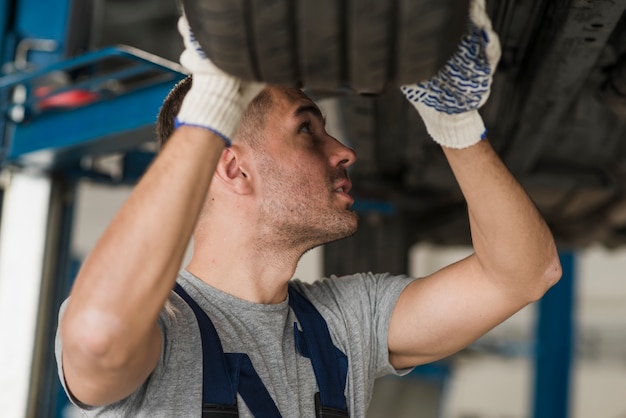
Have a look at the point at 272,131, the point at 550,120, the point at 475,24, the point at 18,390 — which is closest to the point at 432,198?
the point at 550,120

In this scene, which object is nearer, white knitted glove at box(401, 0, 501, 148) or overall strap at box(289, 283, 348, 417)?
white knitted glove at box(401, 0, 501, 148)

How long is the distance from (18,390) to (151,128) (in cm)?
90

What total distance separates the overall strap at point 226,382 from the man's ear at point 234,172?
0.63ft

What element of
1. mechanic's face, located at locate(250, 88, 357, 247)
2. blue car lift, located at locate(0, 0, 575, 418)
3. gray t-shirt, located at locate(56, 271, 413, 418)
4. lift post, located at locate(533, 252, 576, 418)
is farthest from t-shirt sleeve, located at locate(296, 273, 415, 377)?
lift post, located at locate(533, 252, 576, 418)

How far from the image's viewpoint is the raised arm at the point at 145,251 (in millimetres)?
801

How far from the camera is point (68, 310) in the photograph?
0.82m

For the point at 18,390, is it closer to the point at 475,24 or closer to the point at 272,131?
the point at 272,131

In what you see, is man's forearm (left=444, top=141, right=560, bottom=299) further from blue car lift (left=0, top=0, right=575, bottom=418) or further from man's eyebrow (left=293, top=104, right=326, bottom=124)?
blue car lift (left=0, top=0, right=575, bottom=418)

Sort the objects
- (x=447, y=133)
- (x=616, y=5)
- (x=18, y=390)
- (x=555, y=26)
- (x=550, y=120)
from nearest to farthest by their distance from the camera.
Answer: (x=447, y=133)
(x=616, y=5)
(x=555, y=26)
(x=550, y=120)
(x=18, y=390)

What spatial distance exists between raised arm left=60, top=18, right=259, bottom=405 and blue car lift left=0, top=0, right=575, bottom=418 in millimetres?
932

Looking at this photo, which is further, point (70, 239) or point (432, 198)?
point (432, 198)

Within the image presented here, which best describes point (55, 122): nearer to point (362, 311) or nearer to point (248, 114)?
point (248, 114)

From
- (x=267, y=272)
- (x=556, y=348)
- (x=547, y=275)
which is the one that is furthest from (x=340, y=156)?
(x=556, y=348)

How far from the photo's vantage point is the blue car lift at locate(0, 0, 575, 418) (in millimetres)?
1975
